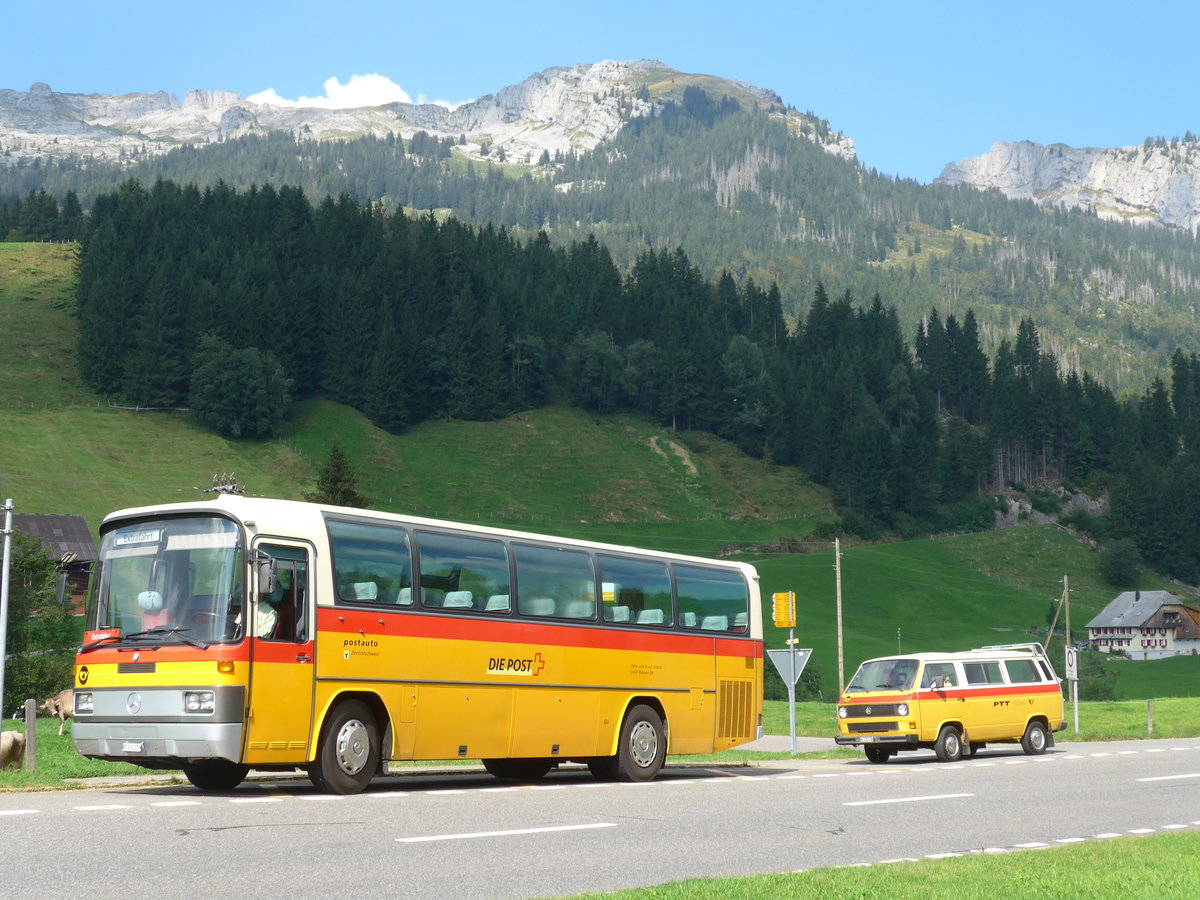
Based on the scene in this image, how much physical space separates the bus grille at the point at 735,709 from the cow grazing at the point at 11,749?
1190 centimetres

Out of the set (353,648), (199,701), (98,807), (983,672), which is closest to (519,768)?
(353,648)

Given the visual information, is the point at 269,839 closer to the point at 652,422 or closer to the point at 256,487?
the point at 256,487

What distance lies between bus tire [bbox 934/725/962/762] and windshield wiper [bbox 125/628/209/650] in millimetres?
17521

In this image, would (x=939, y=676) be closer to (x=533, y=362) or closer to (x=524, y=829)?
(x=524, y=829)

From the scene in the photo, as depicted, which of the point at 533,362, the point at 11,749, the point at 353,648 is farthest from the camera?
the point at 533,362

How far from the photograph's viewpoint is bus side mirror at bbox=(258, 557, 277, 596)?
16.3 m

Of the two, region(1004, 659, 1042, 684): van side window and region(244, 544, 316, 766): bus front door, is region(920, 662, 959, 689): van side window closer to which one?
region(1004, 659, 1042, 684): van side window

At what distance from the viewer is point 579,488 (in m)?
127

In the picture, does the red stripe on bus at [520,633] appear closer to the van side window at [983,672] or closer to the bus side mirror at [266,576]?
the bus side mirror at [266,576]

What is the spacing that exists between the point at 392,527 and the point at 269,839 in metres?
6.76

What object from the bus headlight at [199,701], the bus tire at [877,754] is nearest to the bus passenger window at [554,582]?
the bus headlight at [199,701]

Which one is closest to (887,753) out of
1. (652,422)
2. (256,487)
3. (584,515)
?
(256,487)

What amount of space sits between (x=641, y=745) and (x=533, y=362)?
129 metres

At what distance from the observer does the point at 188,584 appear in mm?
16922
